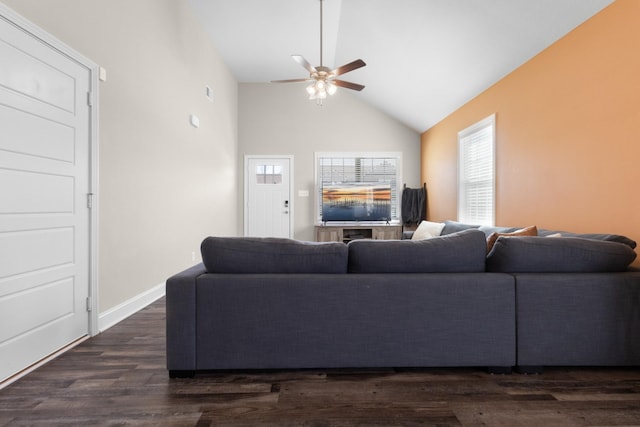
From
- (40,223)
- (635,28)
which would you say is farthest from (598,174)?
(40,223)

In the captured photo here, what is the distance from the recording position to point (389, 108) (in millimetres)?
6582

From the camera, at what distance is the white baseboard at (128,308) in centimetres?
272

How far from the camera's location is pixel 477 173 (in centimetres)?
472

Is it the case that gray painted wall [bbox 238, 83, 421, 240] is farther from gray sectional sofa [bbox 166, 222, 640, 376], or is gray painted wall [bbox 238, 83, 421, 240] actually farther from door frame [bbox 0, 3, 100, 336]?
gray sectional sofa [bbox 166, 222, 640, 376]

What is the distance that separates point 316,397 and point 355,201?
505 centimetres

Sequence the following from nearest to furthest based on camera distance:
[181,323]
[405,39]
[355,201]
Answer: [181,323] < [405,39] < [355,201]

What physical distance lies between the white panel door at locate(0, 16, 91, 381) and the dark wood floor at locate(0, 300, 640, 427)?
12.3 inches

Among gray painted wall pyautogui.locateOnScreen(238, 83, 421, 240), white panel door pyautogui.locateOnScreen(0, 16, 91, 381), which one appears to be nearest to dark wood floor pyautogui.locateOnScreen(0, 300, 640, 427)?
white panel door pyautogui.locateOnScreen(0, 16, 91, 381)

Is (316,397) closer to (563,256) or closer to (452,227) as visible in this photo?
(563,256)

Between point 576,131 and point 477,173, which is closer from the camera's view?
point 576,131

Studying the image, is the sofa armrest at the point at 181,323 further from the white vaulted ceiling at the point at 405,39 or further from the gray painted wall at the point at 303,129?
the gray painted wall at the point at 303,129

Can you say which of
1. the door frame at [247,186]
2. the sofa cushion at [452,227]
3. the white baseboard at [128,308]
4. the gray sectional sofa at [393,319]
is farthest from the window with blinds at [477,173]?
the white baseboard at [128,308]

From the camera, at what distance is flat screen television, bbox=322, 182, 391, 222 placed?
658cm

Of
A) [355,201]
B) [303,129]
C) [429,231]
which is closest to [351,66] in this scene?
[429,231]
